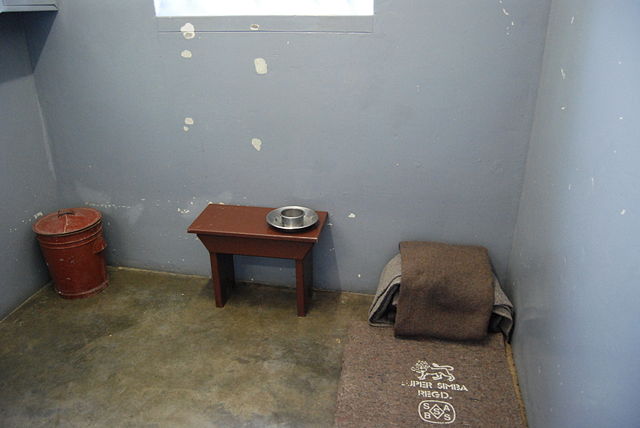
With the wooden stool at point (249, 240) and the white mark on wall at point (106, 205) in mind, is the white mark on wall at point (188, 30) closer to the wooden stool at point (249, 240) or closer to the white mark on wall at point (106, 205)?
the wooden stool at point (249, 240)

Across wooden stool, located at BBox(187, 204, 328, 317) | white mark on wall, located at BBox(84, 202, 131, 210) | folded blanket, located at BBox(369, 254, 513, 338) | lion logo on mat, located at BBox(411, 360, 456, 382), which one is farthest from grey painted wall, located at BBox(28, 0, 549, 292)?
lion logo on mat, located at BBox(411, 360, 456, 382)

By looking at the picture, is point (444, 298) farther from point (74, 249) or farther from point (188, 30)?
point (74, 249)

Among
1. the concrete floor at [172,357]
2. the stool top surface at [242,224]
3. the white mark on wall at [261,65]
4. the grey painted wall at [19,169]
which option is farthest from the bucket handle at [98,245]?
the white mark on wall at [261,65]

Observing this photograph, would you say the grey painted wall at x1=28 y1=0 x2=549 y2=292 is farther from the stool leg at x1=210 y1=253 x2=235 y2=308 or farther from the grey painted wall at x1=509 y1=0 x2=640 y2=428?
the grey painted wall at x1=509 y1=0 x2=640 y2=428

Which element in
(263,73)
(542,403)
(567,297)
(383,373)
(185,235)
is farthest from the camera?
(185,235)

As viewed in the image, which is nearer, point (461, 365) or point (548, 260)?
point (548, 260)

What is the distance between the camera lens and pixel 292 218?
2.74 metres

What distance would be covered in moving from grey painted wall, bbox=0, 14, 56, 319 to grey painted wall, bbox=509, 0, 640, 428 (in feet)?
8.85

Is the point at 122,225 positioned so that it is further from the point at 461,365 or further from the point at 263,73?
the point at 461,365

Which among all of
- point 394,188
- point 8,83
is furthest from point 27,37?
point 394,188

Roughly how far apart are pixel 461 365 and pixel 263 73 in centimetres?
174

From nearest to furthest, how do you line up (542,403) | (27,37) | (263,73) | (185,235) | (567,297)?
(567,297) → (542,403) → (263,73) → (27,37) → (185,235)

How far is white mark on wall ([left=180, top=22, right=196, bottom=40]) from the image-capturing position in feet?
8.76

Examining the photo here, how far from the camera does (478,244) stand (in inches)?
112
